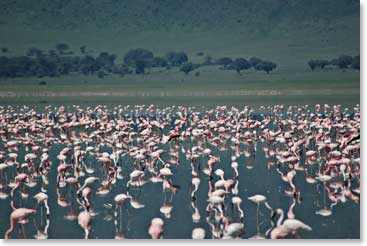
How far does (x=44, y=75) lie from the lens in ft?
37.4

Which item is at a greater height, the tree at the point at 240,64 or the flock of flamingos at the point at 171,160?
the tree at the point at 240,64

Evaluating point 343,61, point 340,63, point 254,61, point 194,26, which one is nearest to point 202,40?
point 194,26

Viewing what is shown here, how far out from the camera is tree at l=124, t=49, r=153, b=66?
11492 mm

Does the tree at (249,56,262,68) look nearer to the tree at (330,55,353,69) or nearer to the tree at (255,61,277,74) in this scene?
the tree at (255,61,277,74)

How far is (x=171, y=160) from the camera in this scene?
11.4 meters

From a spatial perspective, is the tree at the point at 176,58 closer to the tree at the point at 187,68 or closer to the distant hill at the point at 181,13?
the tree at the point at 187,68

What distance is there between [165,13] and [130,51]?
3.39ft

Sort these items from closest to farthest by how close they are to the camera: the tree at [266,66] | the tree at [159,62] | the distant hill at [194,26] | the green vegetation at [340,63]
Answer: the green vegetation at [340,63]
the distant hill at [194,26]
the tree at [266,66]
the tree at [159,62]

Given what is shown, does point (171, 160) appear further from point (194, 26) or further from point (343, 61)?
point (343, 61)

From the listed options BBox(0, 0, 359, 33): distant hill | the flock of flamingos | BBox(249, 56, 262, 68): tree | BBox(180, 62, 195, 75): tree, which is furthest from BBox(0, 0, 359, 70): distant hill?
the flock of flamingos

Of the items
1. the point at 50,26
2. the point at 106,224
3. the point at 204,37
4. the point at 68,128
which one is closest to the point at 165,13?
the point at 204,37

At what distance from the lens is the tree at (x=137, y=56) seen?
452 inches

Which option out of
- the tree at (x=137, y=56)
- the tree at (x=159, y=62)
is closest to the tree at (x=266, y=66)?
the tree at (x=159, y=62)

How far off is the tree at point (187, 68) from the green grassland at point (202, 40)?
0.40 ft
